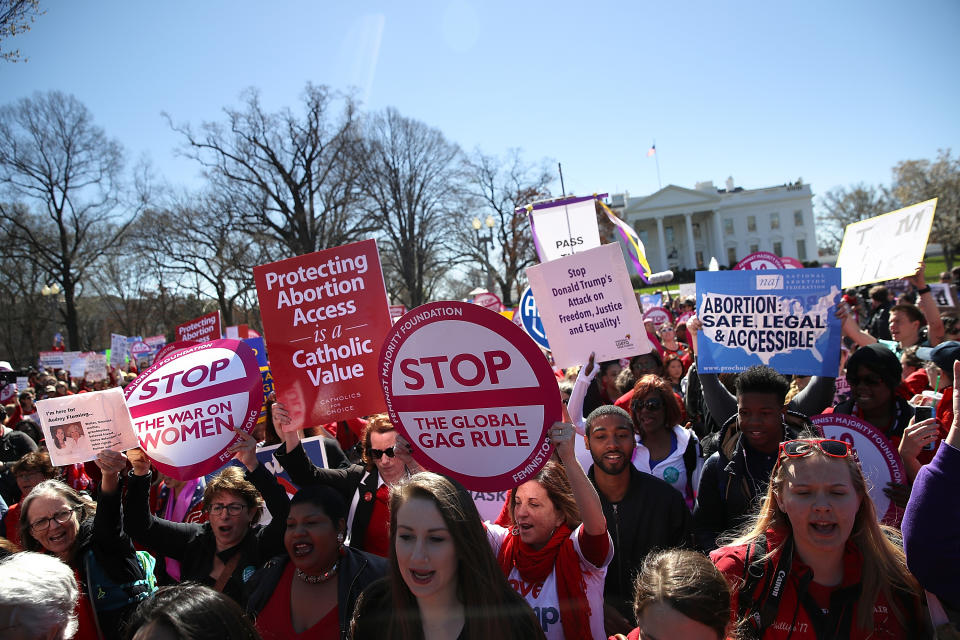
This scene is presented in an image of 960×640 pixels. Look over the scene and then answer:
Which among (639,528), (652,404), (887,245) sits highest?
(887,245)

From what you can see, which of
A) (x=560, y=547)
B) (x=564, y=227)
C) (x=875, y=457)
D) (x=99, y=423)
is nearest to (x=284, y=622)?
(x=560, y=547)

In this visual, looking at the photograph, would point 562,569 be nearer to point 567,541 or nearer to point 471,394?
point 567,541

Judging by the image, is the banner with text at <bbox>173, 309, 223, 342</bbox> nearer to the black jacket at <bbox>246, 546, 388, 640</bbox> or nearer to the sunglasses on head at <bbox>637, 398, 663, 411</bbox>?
the black jacket at <bbox>246, 546, 388, 640</bbox>

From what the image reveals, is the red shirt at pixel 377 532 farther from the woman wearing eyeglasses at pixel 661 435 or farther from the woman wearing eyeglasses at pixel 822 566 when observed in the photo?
the woman wearing eyeglasses at pixel 822 566

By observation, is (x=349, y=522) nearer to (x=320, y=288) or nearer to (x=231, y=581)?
(x=231, y=581)

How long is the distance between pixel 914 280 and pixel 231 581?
212 inches

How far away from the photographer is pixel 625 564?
10.6ft

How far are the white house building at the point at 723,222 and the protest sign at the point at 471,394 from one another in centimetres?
8386

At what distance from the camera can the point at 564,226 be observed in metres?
7.84

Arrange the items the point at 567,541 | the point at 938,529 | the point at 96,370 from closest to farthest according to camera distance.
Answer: the point at 938,529 < the point at 567,541 < the point at 96,370

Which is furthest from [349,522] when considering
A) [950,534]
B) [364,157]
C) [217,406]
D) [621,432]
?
[364,157]

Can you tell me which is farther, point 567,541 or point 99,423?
point 99,423

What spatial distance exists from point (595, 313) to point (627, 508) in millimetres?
1166

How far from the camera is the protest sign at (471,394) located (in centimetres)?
259
